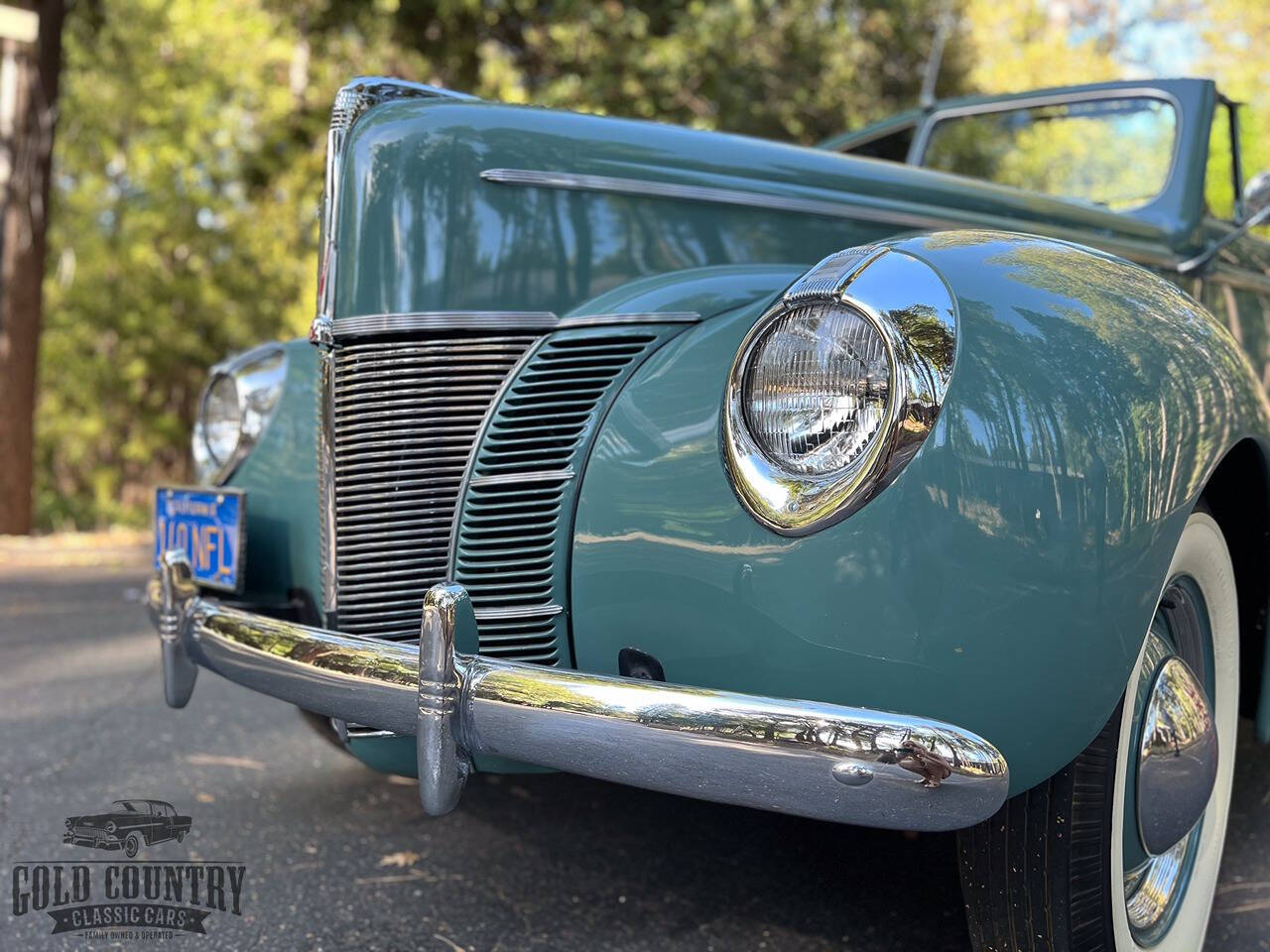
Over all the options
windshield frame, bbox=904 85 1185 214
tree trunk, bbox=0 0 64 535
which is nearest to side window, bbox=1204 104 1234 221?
windshield frame, bbox=904 85 1185 214

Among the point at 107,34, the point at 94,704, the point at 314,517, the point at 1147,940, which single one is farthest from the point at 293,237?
the point at 1147,940

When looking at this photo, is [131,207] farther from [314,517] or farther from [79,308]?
[314,517]

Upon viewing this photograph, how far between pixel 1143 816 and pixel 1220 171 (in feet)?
8.16

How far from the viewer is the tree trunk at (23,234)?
315 inches

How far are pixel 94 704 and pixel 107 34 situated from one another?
29.2 feet

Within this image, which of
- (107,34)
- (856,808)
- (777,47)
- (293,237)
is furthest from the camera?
(293,237)

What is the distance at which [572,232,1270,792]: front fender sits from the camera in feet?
4.16

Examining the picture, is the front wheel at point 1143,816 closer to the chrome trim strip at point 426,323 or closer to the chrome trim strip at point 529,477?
the chrome trim strip at point 529,477

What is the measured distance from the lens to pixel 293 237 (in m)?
15.6

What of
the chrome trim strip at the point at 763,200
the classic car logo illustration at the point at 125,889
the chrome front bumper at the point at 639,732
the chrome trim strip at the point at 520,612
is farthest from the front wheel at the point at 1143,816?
the classic car logo illustration at the point at 125,889

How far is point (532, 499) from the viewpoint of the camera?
5.56 ft

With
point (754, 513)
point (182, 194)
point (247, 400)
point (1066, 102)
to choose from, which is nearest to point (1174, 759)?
point (754, 513)

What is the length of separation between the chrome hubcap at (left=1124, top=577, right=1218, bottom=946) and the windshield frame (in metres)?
1.37

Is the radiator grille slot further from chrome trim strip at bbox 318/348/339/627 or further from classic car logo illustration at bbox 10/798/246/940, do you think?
classic car logo illustration at bbox 10/798/246/940
